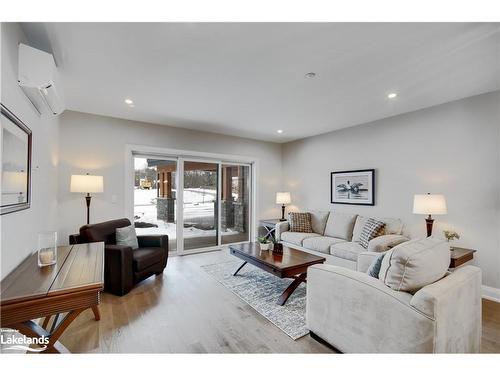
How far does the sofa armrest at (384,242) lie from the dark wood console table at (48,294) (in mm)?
3019

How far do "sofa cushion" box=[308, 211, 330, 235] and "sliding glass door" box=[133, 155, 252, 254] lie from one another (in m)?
1.59

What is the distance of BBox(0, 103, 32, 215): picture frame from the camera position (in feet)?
5.03

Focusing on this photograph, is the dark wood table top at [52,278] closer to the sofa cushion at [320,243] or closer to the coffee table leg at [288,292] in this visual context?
the coffee table leg at [288,292]

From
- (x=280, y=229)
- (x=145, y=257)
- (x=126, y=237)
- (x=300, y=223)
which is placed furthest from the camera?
(x=280, y=229)

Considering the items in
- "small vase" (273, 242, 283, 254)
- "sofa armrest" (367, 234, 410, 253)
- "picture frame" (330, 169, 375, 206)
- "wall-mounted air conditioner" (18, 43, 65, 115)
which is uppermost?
"wall-mounted air conditioner" (18, 43, 65, 115)

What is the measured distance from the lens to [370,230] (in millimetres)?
3600

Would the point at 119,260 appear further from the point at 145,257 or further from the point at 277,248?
the point at 277,248

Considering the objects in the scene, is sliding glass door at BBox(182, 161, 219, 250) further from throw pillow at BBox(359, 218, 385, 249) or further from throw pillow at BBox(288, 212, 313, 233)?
throw pillow at BBox(359, 218, 385, 249)

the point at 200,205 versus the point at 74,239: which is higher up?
the point at 200,205

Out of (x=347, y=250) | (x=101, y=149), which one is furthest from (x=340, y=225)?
(x=101, y=149)

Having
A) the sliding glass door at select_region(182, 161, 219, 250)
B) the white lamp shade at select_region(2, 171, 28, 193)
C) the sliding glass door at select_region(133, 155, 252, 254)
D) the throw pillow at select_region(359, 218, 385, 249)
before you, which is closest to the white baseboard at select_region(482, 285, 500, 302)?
the throw pillow at select_region(359, 218, 385, 249)

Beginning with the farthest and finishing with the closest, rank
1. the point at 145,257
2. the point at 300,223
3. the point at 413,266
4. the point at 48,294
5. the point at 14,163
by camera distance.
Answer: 1. the point at 300,223
2. the point at 145,257
3. the point at 14,163
4. the point at 413,266
5. the point at 48,294

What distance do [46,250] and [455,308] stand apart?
284cm
